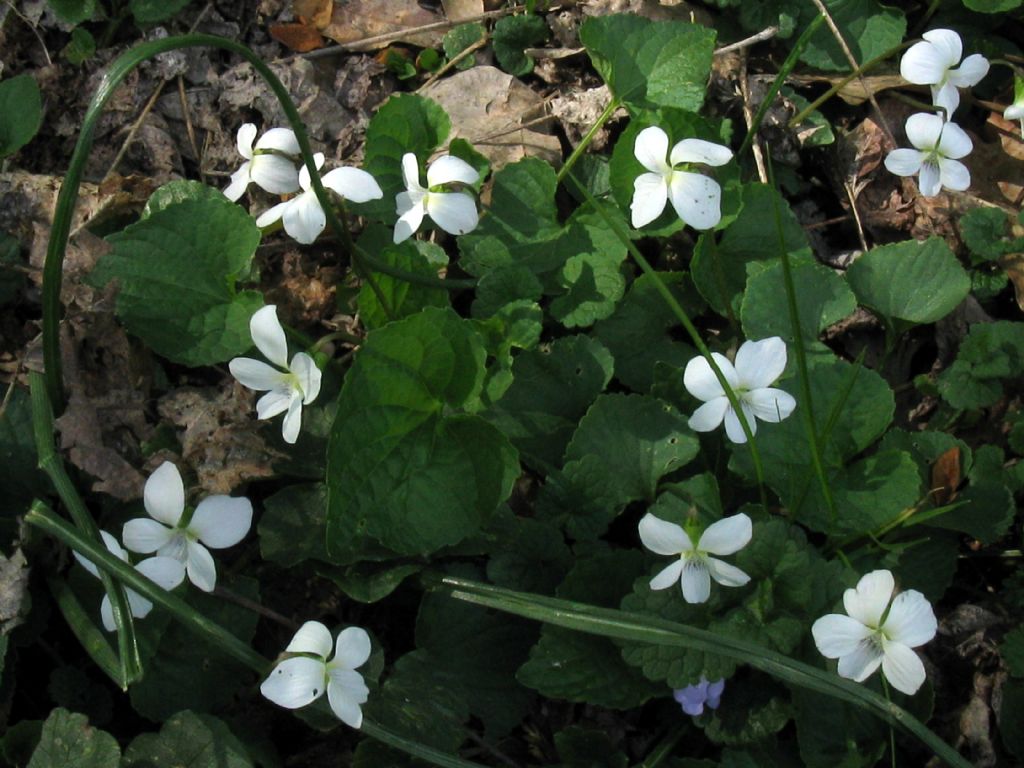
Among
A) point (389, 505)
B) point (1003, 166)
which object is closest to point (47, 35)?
point (389, 505)

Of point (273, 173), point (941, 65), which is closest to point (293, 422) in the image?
point (273, 173)

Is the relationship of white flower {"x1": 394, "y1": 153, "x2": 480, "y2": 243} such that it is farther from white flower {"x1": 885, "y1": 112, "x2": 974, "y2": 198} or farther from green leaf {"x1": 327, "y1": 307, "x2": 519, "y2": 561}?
white flower {"x1": 885, "y1": 112, "x2": 974, "y2": 198}

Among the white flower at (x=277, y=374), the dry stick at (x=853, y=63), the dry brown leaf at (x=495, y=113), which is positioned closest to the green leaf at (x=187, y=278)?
the white flower at (x=277, y=374)

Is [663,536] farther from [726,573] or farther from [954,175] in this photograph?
[954,175]

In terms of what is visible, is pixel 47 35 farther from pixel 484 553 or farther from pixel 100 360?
pixel 484 553

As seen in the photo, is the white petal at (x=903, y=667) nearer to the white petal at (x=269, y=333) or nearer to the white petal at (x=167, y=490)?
the white petal at (x=269, y=333)
